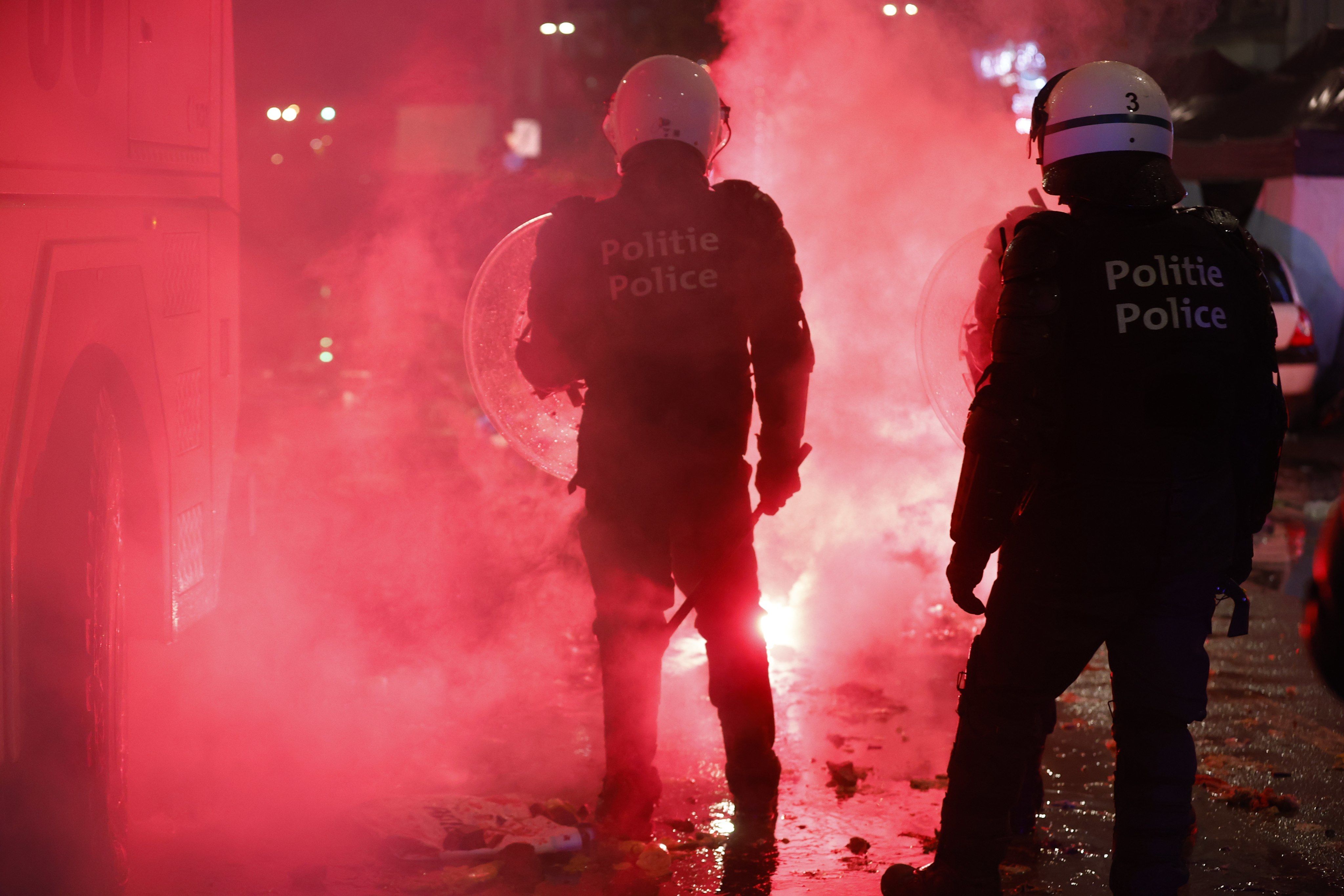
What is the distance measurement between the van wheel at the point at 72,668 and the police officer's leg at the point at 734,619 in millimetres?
1622

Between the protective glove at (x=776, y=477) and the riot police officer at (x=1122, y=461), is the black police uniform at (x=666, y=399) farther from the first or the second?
the riot police officer at (x=1122, y=461)

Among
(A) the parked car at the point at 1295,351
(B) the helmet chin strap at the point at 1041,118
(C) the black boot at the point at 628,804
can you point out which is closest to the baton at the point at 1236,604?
(B) the helmet chin strap at the point at 1041,118

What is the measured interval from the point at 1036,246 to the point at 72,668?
8.08 ft

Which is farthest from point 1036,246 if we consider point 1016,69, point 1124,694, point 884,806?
point 1016,69

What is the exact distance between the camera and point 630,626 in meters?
3.69

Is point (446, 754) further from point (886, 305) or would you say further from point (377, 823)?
point (886, 305)

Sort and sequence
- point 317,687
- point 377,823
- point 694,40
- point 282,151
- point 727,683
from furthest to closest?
point 282,151 < point 694,40 < point 317,687 < point 727,683 < point 377,823

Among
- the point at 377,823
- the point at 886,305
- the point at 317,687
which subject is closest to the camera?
the point at 377,823

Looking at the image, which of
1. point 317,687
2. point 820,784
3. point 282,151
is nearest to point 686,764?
point 820,784

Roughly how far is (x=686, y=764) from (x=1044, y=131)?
239 centimetres

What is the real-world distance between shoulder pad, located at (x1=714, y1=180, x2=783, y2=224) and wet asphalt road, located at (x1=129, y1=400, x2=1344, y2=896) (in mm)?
1860

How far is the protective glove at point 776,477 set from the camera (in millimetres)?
3779

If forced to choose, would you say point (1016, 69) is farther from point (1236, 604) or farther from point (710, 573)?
point (1236, 604)

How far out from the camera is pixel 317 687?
16.0ft
